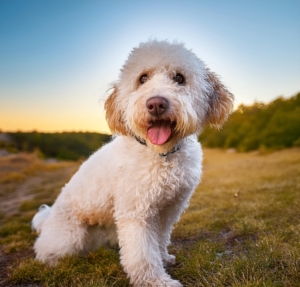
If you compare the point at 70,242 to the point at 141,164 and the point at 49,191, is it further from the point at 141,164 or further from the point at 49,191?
the point at 49,191

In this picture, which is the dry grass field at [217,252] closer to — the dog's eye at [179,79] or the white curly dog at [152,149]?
the white curly dog at [152,149]

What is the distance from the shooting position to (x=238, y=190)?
8148 mm

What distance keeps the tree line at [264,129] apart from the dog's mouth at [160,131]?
2246 cm

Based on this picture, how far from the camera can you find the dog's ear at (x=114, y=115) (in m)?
3.38

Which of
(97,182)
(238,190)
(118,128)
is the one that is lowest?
(238,190)

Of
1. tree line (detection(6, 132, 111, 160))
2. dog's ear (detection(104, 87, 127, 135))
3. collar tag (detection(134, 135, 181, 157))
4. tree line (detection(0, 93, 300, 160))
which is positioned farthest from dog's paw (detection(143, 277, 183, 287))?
tree line (detection(6, 132, 111, 160))

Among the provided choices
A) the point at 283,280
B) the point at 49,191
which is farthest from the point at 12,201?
the point at 283,280

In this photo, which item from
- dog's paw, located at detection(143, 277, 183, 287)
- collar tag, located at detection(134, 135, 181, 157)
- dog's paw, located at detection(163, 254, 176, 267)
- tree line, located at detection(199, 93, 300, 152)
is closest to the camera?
dog's paw, located at detection(143, 277, 183, 287)

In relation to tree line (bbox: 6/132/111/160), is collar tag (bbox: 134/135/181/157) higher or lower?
higher

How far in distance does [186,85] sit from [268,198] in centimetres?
428

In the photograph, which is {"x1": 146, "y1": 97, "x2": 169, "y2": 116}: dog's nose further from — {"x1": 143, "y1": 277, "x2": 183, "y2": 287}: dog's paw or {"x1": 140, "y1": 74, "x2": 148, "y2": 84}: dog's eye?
{"x1": 143, "y1": 277, "x2": 183, "y2": 287}: dog's paw

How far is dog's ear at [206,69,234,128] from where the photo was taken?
341cm

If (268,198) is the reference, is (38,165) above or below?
below

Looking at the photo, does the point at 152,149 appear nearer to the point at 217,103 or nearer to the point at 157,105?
the point at 157,105
